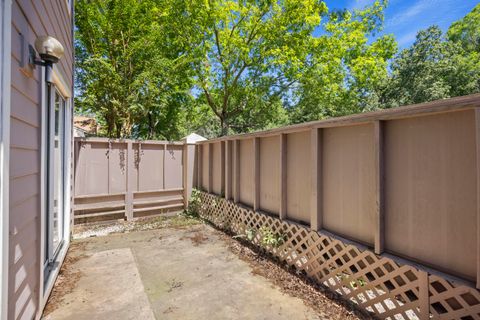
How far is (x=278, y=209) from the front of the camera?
4527 millimetres

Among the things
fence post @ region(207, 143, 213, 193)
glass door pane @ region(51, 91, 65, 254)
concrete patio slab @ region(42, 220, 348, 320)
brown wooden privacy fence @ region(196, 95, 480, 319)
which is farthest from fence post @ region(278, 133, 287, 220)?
glass door pane @ region(51, 91, 65, 254)

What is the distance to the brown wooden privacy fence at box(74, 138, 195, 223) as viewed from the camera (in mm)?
6078

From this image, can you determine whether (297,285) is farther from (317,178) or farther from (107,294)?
(107,294)

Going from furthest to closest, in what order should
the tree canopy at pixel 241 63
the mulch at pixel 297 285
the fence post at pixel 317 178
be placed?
the tree canopy at pixel 241 63
the fence post at pixel 317 178
the mulch at pixel 297 285

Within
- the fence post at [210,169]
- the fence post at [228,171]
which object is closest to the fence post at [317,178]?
the fence post at [228,171]

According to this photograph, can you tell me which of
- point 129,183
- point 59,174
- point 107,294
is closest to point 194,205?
point 129,183

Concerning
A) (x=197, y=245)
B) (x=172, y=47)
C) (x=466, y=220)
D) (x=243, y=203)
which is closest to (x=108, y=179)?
(x=197, y=245)

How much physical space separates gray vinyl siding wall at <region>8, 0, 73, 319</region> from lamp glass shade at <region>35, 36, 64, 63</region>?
0.06 meters

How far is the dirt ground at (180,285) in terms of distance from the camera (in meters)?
2.88

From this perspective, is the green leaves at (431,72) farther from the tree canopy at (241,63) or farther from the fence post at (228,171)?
the fence post at (228,171)

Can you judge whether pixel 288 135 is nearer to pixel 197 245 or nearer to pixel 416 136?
pixel 416 136

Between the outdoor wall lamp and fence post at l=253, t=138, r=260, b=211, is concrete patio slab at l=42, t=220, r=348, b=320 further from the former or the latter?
the outdoor wall lamp

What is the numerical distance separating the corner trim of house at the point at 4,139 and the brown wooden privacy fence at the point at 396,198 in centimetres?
324

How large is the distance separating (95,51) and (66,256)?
598 centimetres
